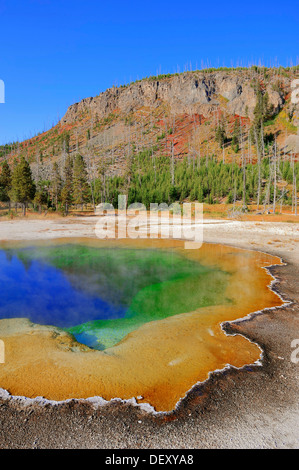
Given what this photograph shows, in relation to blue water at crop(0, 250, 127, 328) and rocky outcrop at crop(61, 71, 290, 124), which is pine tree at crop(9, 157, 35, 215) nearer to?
blue water at crop(0, 250, 127, 328)

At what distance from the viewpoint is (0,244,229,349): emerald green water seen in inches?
328

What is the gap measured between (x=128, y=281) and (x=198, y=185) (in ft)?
150

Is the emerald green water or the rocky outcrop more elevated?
the rocky outcrop

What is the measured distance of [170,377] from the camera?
4938 mm

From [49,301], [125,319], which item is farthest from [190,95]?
[125,319]

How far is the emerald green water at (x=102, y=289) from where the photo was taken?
8.34 meters

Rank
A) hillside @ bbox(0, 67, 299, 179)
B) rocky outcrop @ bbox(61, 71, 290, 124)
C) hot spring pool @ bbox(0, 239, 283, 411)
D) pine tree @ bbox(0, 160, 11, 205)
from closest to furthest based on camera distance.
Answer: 1. hot spring pool @ bbox(0, 239, 283, 411)
2. pine tree @ bbox(0, 160, 11, 205)
3. hillside @ bbox(0, 67, 299, 179)
4. rocky outcrop @ bbox(61, 71, 290, 124)

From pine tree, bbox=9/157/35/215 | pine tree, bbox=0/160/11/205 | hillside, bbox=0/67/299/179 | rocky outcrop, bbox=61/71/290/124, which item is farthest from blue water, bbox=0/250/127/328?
rocky outcrop, bbox=61/71/290/124

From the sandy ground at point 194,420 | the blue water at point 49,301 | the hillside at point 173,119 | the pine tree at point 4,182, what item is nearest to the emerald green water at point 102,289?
the blue water at point 49,301

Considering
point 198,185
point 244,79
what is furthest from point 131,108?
point 198,185

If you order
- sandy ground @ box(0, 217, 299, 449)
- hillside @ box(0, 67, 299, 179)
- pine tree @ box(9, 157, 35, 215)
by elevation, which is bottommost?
sandy ground @ box(0, 217, 299, 449)

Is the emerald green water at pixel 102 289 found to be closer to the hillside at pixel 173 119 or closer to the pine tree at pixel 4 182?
the pine tree at pixel 4 182

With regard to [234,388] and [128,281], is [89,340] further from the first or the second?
[128,281]

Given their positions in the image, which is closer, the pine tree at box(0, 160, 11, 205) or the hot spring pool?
the hot spring pool
